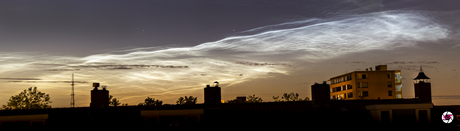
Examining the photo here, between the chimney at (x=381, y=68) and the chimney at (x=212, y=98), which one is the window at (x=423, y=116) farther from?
the chimney at (x=381, y=68)

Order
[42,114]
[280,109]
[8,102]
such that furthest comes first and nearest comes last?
[8,102]
[280,109]
[42,114]

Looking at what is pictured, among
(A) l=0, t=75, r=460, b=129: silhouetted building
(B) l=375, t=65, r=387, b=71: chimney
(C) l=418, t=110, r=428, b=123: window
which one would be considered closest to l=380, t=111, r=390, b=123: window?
(A) l=0, t=75, r=460, b=129: silhouetted building

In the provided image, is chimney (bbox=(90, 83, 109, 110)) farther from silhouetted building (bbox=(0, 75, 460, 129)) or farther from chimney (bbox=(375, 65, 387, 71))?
chimney (bbox=(375, 65, 387, 71))

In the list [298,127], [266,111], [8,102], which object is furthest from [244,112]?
[8,102]

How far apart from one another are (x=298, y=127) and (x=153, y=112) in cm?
1025

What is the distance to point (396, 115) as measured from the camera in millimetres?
34219

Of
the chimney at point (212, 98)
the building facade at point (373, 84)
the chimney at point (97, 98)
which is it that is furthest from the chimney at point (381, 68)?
the chimney at point (97, 98)

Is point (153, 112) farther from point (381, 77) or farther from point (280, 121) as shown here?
point (381, 77)

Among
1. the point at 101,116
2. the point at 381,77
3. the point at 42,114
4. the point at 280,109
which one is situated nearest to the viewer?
the point at 42,114

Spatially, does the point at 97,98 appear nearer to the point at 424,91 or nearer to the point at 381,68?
the point at 424,91

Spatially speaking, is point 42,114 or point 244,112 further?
point 244,112

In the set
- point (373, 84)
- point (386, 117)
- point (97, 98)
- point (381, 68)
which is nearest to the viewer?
point (97, 98)

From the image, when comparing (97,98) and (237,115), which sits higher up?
(97,98)

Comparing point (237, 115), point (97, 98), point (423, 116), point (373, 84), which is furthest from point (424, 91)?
point (373, 84)
